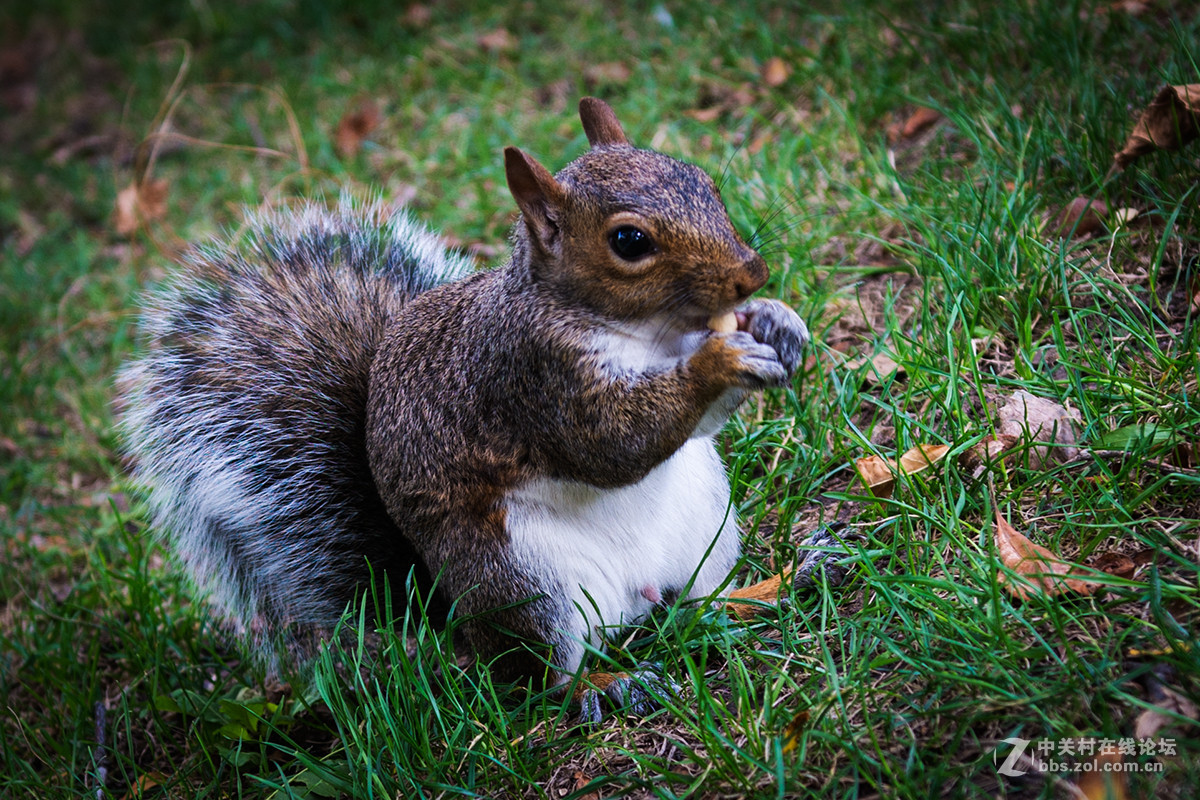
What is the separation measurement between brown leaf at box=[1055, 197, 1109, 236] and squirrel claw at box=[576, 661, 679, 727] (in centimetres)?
149

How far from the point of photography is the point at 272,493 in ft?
7.07

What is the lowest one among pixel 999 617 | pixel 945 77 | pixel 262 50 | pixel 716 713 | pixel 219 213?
pixel 716 713

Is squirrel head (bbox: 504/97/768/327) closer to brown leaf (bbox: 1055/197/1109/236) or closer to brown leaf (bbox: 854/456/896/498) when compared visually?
brown leaf (bbox: 854/456/896/498)

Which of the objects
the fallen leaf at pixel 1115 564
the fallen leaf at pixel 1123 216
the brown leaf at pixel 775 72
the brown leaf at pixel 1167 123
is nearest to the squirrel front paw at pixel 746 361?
the fallen leaf at pixel 1115 564

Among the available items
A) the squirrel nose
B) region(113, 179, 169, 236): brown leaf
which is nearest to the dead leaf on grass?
the squirrel nose

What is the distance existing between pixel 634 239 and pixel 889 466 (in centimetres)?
74

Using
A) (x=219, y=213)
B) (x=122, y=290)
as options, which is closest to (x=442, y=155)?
(x=219, y=213)

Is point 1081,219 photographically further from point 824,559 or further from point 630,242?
point 630,242

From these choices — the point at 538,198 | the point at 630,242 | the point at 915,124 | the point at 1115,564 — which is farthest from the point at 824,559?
the point at 915,124

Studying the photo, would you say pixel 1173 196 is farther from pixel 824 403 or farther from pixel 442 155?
pixel 442 155

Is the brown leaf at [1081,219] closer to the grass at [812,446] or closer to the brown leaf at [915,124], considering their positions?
the grass at [812,446]

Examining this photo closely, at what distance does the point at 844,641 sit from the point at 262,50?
4723 mm

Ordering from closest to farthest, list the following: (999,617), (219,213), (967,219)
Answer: (999,617), (967,219), (219,213)

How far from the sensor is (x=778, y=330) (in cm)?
187
